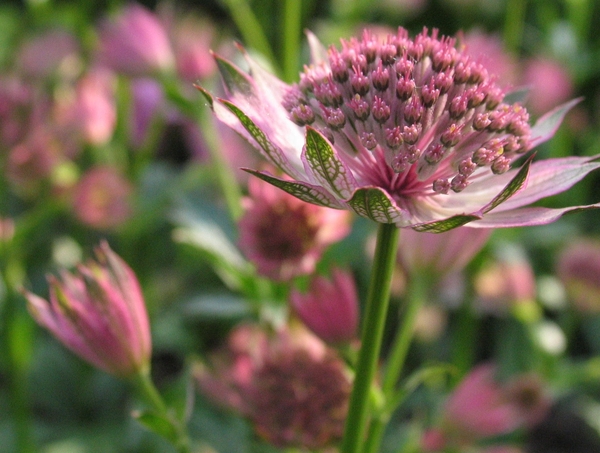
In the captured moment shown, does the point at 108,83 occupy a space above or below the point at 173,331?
above

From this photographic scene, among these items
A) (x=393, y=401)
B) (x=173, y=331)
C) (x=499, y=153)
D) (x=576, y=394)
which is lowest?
(x=576, y=394)

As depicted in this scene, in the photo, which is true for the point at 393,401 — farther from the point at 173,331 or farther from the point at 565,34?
the point at 565,34

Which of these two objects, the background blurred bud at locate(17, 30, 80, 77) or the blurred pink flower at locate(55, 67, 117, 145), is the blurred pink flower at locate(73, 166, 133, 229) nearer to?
the blurred pink flower at locate(55, 67, 117, 145)

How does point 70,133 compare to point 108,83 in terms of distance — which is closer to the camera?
point 70,133

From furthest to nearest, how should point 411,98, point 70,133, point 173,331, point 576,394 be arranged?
point 576,394, point 173,331, point 70,133, point 411,98

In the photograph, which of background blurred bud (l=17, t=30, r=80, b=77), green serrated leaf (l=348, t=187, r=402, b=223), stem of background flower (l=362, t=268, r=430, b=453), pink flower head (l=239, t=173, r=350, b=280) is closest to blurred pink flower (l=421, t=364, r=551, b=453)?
stem of background flower (l=362, t=268, r=430, b=453)

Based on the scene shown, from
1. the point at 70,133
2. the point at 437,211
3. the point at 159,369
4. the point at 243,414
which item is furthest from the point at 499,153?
the point at 159,369

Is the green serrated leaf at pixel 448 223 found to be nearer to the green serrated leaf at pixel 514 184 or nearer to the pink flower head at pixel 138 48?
the green serrated leaf at pixel 514 184

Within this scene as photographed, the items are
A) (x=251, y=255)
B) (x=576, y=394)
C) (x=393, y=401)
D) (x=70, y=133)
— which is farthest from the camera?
(x=576, y=394)
